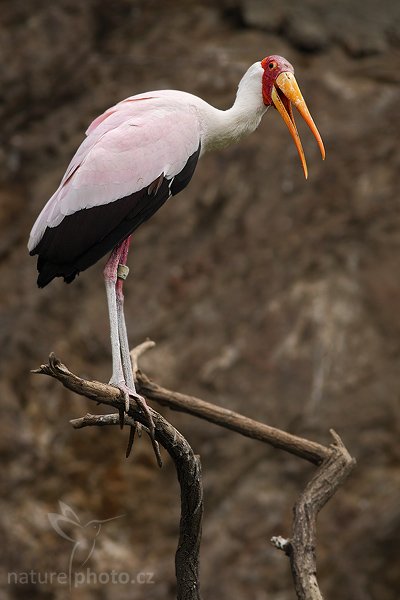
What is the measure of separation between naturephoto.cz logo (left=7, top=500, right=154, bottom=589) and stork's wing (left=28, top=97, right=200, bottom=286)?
3.36 metres

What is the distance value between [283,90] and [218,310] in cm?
341

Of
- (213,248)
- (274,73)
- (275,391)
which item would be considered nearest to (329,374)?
(275,391)

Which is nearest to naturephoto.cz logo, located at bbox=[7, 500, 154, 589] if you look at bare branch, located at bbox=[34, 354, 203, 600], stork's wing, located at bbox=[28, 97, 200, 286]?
bare branch, located at bbox=[34, 354, 203, 600]

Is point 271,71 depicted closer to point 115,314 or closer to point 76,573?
point 115,314

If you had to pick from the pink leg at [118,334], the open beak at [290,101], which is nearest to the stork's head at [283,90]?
the open beak at [290,101]

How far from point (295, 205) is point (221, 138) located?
338 cm

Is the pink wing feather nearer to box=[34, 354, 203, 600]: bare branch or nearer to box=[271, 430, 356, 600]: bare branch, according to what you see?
box=[34, 354, 203, 600]: bare branch

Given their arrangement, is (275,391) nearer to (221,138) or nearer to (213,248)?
(213,248)

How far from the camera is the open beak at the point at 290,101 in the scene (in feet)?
12.4

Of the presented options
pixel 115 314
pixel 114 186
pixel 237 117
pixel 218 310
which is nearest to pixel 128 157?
pixel 114 186

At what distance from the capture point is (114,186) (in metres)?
3.65

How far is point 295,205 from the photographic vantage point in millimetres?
7195

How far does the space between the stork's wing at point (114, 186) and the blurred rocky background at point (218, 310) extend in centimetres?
328

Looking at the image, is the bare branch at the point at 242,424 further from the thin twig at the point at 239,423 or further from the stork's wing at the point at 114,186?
the stork's wing at the point at 114,186
